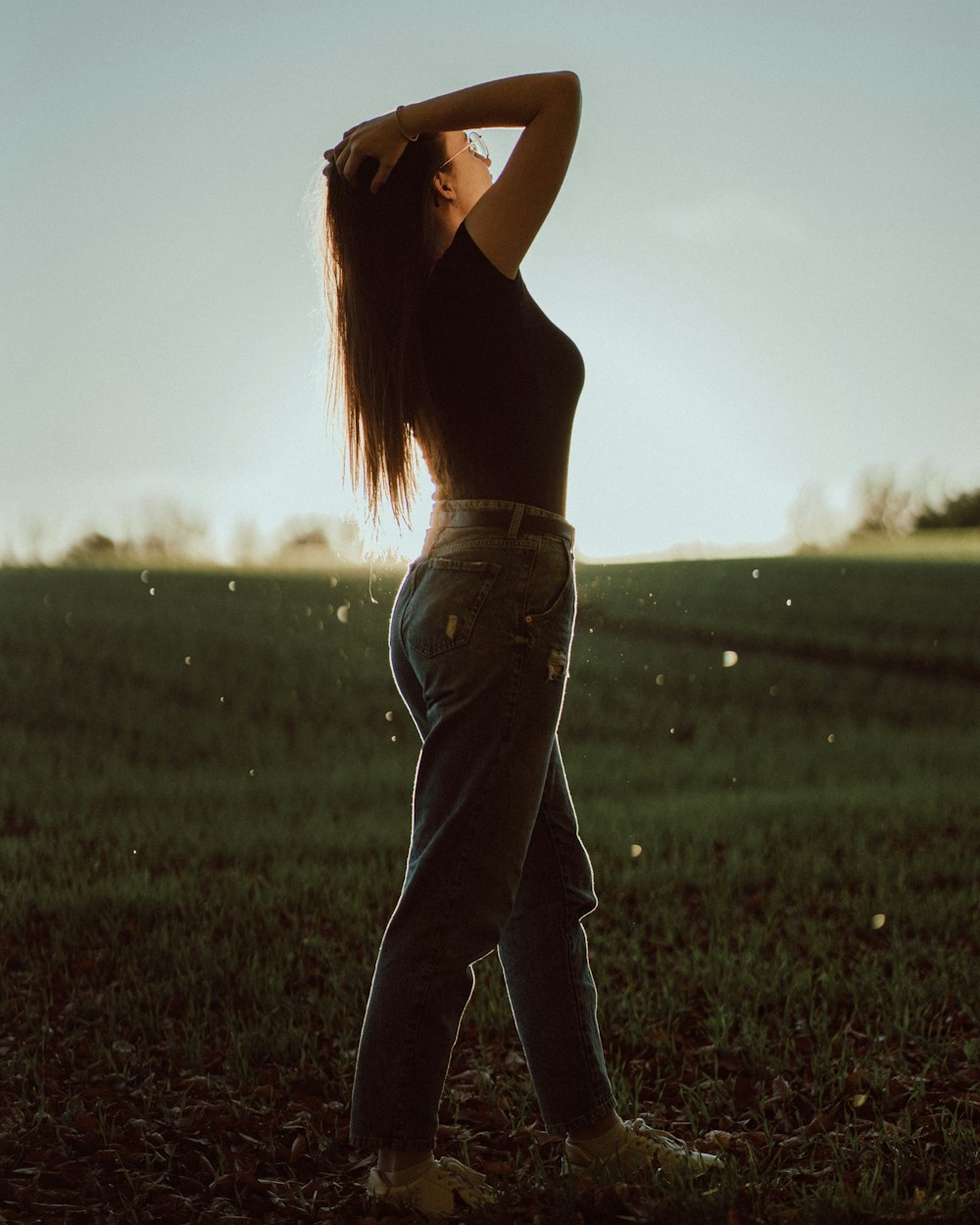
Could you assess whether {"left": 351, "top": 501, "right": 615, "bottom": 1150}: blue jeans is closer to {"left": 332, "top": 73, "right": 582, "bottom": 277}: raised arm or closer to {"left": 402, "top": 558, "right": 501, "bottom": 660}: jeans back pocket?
{"left": 402, "top": 558, "right": 501, "bottom": 660}: jeans back pocket

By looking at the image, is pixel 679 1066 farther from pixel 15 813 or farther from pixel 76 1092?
pixel 15 813

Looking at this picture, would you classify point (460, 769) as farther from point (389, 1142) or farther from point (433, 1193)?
point (433, 1193)

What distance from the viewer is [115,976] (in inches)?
217

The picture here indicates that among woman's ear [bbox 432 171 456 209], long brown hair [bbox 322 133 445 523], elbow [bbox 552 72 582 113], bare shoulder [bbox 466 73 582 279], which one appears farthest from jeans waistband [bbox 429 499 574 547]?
elbow [bbox 552 72 582 113]

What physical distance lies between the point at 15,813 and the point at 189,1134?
6.29 meters

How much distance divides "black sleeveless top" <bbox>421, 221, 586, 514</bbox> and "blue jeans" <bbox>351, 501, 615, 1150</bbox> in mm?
78

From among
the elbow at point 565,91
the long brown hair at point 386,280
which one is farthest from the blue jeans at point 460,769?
the elbow at point 565,91

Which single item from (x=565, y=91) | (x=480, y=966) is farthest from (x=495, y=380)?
(x=480, y=966)

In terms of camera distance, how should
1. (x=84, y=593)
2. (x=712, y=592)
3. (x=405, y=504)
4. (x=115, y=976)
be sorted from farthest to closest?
(x=712, y=592) < (x=84, y=593) < (x=115, y=976) < (x=405, y=504)

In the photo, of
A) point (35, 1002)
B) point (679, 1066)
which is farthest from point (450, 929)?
point (35, 1002)

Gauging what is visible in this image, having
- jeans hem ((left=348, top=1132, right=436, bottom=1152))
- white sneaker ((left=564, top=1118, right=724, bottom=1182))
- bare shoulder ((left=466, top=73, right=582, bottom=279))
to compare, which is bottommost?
white sneaker ((left=564, top=1118, right=724, bottom=1182))

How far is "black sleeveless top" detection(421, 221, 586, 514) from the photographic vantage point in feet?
8.57

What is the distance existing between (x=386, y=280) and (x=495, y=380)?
1.27 ft

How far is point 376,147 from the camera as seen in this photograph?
2672 mm
